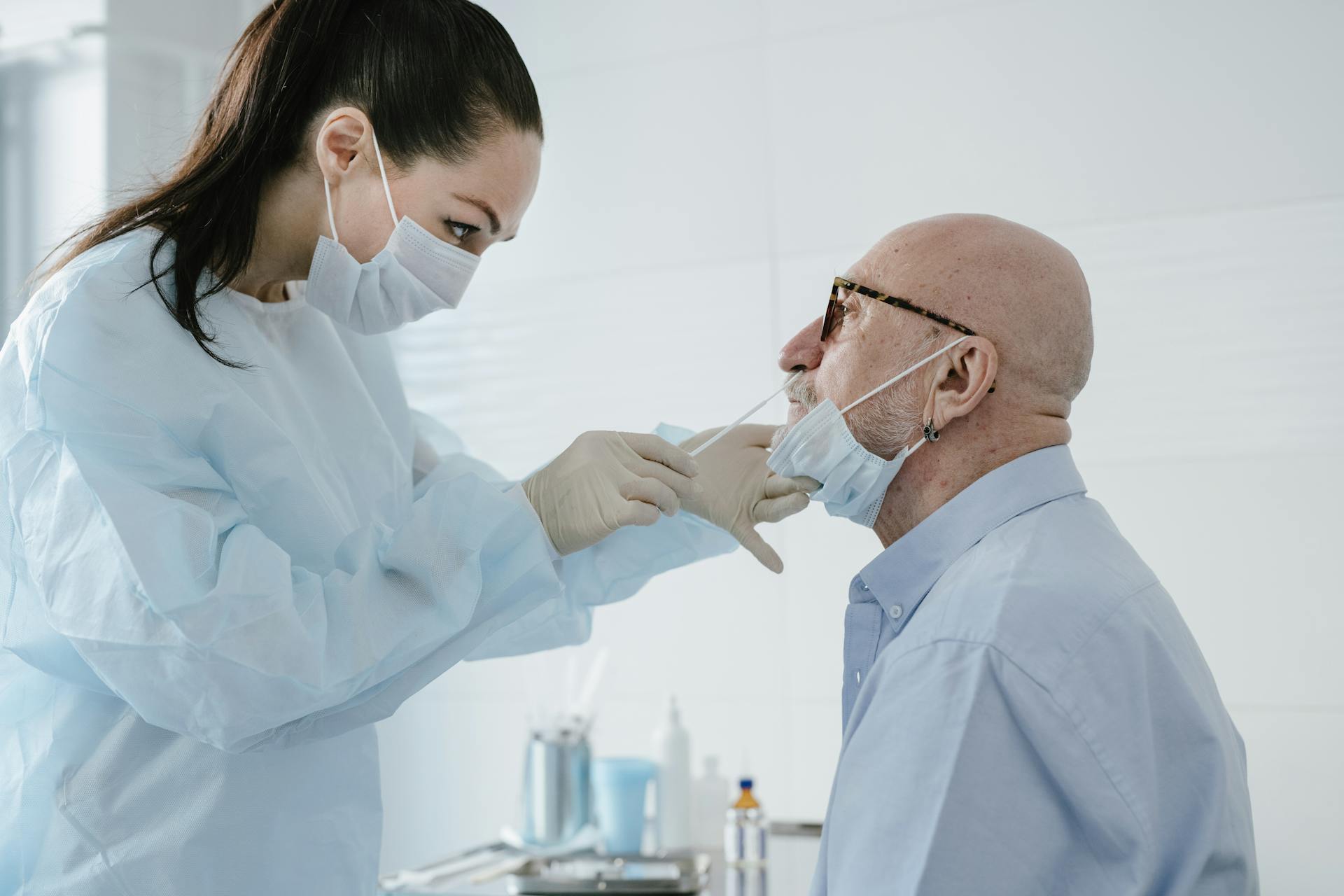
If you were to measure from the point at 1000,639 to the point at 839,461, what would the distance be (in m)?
0.38

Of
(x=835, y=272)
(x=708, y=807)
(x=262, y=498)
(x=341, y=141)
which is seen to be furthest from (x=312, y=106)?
(x=708, y=807)

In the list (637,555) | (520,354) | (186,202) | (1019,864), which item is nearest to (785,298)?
(520,354)

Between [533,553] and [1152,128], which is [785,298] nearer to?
[1152,128]

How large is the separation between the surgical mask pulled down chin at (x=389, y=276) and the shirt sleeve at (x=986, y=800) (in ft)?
2.42

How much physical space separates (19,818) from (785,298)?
5.50 ft

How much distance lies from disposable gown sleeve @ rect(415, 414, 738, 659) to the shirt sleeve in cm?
57

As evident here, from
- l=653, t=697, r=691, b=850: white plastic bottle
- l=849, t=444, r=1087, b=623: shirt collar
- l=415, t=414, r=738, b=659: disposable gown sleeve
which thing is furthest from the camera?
l=653, t=697, r=691, b=850: white plastic bottle

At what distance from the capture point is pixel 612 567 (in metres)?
1.54

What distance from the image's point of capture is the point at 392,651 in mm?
1145

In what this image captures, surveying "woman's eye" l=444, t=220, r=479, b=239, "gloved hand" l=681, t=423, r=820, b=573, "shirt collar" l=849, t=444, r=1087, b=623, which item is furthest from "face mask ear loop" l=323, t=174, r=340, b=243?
"shirt collar" l=849, t=444, r=1087, b=623

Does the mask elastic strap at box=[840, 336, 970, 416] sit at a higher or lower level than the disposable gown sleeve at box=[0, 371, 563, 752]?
higher

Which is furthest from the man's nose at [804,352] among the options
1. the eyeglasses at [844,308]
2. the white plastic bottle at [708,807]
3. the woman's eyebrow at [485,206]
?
the white plastic bottle at [708,807]

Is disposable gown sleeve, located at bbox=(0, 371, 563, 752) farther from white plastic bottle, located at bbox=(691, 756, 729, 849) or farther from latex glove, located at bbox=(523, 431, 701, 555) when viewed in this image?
white plastic bottle, located at bbox=(691, 756, 729, 849)

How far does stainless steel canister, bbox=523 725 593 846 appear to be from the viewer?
7.23 feet
